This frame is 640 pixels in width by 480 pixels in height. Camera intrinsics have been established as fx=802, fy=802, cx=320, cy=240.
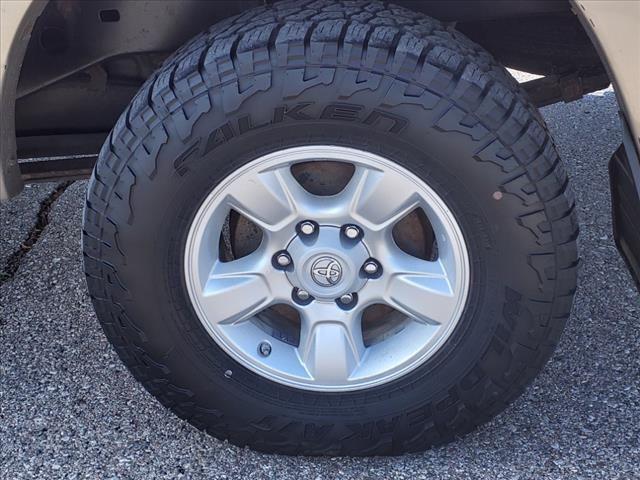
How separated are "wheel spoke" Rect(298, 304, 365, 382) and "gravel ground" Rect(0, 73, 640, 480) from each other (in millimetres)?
292

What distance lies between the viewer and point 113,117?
2760 millimetres

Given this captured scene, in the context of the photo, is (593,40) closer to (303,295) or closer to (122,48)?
(303,295)

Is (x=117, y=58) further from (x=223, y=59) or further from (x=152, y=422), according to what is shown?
(x=152, y=422)

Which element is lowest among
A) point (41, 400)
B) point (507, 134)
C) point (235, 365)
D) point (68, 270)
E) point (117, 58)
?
point (68, 270)

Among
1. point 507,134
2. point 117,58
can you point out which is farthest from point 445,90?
point 117,58

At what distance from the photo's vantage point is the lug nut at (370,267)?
214cm

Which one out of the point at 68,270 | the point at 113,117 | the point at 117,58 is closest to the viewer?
the point at 117,58

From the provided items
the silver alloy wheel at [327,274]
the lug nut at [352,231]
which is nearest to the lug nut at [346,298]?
the silver alloy wheel at [327,274]

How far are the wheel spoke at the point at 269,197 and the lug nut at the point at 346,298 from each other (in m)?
0.25

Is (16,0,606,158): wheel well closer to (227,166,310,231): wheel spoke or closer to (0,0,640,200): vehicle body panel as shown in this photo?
(0,0,640,200): vehicle body panel

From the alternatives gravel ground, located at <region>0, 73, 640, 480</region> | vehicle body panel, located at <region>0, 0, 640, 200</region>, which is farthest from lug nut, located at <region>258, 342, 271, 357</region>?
vehicle body panel, located at <region>0, 0, 640, 200</region>

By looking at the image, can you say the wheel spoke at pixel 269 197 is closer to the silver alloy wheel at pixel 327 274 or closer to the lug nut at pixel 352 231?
the silver alloy wheel at pixel 327 274

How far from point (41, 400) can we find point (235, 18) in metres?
1.37

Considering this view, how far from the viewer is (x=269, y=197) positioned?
6.81 ft
